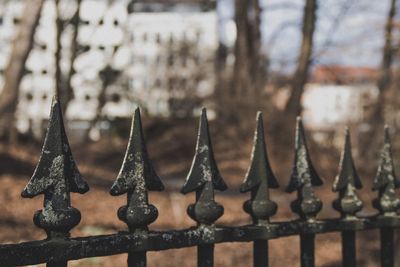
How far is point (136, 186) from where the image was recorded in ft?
5.23

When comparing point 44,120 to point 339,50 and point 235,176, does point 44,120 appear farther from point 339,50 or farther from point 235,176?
point 339,50

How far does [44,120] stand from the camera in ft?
36.6

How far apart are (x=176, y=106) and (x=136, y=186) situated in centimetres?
1433

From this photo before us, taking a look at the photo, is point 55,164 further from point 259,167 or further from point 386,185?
point 386,185

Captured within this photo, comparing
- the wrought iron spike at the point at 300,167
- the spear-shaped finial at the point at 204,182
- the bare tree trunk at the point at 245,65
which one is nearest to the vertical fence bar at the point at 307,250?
the wrought iron spike at the point at 300,167

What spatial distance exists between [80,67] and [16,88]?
237cm

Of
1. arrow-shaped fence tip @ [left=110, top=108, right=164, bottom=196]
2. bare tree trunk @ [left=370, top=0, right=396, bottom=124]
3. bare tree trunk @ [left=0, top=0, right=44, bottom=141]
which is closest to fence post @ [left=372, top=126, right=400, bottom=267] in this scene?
arrow-shaped fence tip @ [left=110, top=108, right=164, bottom=196]

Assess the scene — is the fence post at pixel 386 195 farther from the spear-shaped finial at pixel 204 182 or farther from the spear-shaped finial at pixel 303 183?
the spear-shaped finial at pixel 204 182

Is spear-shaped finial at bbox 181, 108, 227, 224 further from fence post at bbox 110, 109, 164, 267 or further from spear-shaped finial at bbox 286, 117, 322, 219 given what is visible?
spear-shaped finial at bbox 286, 117, 322, 219

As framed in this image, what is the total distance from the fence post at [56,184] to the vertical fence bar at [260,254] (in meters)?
0.65

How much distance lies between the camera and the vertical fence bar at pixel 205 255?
Result: 5.54 ft

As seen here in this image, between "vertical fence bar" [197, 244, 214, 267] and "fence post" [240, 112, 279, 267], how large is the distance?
0.19 meters

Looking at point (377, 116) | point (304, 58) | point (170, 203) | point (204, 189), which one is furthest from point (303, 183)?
point (304, 58)

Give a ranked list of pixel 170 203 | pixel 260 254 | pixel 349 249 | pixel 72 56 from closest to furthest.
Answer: pixel 260 254
pixel 349 249
pixel 170 203
pixel 72 56
